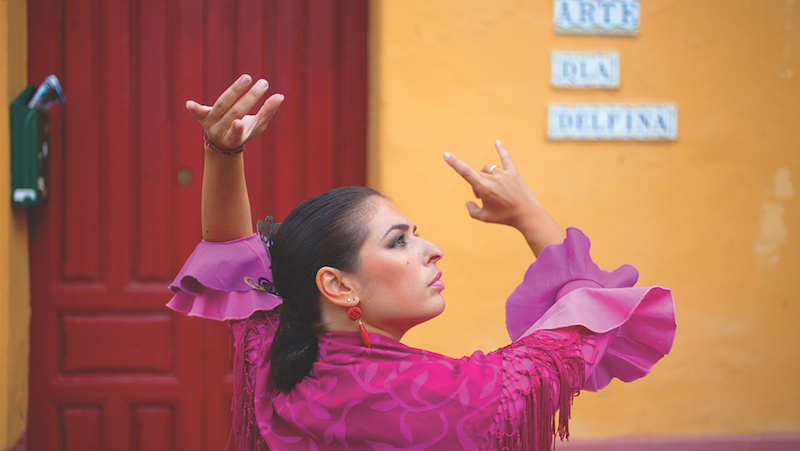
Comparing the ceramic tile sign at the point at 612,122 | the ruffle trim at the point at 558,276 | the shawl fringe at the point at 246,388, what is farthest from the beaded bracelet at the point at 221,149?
the ceramic tile sign at the point at 612,122

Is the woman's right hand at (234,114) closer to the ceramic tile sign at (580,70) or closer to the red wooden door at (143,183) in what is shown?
the red wooden door at (143,183)

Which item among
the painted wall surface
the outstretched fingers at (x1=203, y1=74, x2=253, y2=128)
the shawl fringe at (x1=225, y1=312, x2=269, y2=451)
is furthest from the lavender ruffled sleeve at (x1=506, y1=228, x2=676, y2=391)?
the painted wall surface

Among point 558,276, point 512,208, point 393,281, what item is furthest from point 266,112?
point 558,276

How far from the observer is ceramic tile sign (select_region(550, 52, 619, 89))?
285cm

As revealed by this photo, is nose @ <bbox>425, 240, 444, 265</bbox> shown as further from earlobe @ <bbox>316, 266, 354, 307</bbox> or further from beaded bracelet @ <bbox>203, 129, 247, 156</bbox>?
beaded bracelet @ <bbox>203, 129, 247, 156</bbox>

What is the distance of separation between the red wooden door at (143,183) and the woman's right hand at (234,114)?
1955 mm

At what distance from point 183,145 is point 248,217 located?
1.83 metres

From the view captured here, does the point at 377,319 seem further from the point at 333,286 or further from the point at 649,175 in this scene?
the point at 649,175

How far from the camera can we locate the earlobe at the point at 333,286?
117 cm

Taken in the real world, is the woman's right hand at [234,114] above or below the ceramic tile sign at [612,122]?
below

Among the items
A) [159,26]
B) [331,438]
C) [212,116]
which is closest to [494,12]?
[159,26]

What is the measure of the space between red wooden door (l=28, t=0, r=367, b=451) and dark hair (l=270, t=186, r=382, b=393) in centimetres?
186

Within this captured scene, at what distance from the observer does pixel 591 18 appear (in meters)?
2.85

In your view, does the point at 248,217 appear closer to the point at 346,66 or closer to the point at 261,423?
the point at 261,423
